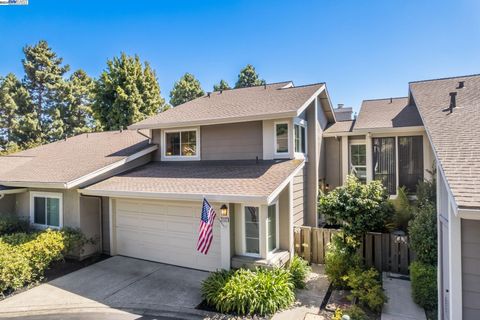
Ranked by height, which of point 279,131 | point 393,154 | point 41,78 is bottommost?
point 393,154

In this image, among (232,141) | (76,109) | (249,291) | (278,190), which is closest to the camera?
(249,291)

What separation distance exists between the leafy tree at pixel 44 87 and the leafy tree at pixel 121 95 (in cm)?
826

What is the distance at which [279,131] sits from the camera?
33.2 ft

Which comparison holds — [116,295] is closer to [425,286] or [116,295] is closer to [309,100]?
→ [425,286]

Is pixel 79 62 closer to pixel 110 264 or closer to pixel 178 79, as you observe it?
pixel 178 79

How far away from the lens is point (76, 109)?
1291 inches

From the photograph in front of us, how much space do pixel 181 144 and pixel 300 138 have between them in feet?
16.6

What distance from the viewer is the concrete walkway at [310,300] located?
623 cm

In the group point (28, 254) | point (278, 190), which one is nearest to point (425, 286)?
point (278, 190)

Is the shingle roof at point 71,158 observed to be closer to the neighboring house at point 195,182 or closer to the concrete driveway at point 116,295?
the neighboring house at point 195,182

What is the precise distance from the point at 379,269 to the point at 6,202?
1457 cm

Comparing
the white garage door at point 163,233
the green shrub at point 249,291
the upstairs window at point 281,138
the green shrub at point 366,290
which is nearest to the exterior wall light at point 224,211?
the white garage door at point 163,233

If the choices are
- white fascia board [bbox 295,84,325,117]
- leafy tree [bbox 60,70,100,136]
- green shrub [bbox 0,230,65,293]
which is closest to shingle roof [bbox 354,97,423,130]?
white fascia board [bbox 295,84,325,117]

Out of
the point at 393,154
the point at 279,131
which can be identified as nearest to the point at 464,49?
the point at 393,154
